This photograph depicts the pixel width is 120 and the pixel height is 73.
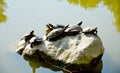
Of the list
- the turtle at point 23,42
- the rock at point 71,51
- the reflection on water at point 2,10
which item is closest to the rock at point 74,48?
the rock at point 71,51

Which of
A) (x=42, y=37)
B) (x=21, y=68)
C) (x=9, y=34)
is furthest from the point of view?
(x=9, y=34)

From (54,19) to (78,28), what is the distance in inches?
68.6

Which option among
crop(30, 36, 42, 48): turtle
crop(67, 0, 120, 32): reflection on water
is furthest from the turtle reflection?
crop(67, 0, 120, 32): reflection on water

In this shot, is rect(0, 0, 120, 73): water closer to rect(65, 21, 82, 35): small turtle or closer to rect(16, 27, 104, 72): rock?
→ rect(16, 27, 104, 72): rock

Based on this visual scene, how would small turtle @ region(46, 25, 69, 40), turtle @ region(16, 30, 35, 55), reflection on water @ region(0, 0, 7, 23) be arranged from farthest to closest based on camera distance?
reflection on water @ region(0, 0, 7, 23)
turtle @ region(16, 30, 35, 55)
small turtle @ region(46, 25, 69, 40)

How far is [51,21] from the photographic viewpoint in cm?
717

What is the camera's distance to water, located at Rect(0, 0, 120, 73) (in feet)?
18.0

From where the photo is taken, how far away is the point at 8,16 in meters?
7.94

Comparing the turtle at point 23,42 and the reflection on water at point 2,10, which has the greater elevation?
the reflection on water at point 2,10

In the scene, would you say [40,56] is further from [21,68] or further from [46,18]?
[46,18]

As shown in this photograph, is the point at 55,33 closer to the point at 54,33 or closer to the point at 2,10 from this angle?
the point at 54,33

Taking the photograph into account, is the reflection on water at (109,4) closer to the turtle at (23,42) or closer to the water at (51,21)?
the water at (51,21)

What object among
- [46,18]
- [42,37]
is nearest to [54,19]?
[46,18]

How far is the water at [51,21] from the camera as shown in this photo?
18.0ft
